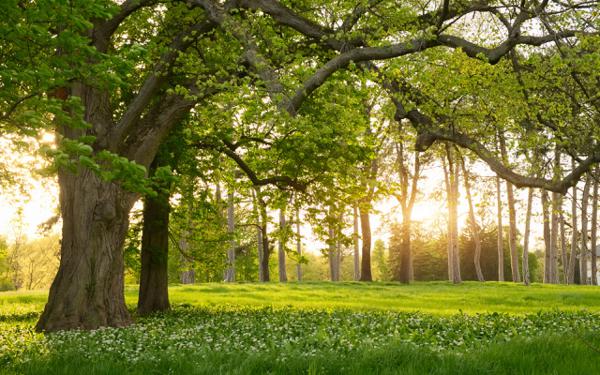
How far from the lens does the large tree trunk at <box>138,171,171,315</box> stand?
19692 millimetres

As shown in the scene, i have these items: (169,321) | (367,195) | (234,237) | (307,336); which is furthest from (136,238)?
(307,336)

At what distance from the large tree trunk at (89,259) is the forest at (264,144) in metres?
0.05

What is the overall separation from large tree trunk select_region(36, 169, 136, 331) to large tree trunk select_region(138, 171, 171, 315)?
407 cm

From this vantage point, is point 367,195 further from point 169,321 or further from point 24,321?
point 24,321

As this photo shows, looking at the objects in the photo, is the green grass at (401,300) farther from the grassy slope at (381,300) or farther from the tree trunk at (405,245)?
the tree trunk at (405,245)

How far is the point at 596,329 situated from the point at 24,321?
15880 millimetres

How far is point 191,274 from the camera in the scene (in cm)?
5697

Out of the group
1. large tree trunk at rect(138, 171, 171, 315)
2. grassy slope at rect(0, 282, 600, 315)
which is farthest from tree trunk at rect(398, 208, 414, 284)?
large tree trunk at rect(138, 171, 171, 315)

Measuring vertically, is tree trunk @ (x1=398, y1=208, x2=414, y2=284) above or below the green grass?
above

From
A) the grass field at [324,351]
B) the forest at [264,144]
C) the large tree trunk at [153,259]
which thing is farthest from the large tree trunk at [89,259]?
the large tree trunk at [153,259]

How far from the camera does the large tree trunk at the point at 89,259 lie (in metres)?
14.4

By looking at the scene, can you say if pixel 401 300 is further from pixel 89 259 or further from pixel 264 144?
pixel 89 259

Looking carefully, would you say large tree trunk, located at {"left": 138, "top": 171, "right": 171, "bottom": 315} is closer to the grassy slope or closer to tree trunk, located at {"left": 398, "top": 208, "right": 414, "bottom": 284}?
the grassy slope

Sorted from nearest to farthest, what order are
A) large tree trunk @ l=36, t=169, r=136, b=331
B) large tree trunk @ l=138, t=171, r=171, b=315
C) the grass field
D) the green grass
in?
the grass field < large tree trunk @ l=36, t=169, r=136, b=331 < large tree trunk @ l=138, t=171, r=171, b=315 < the green grass
